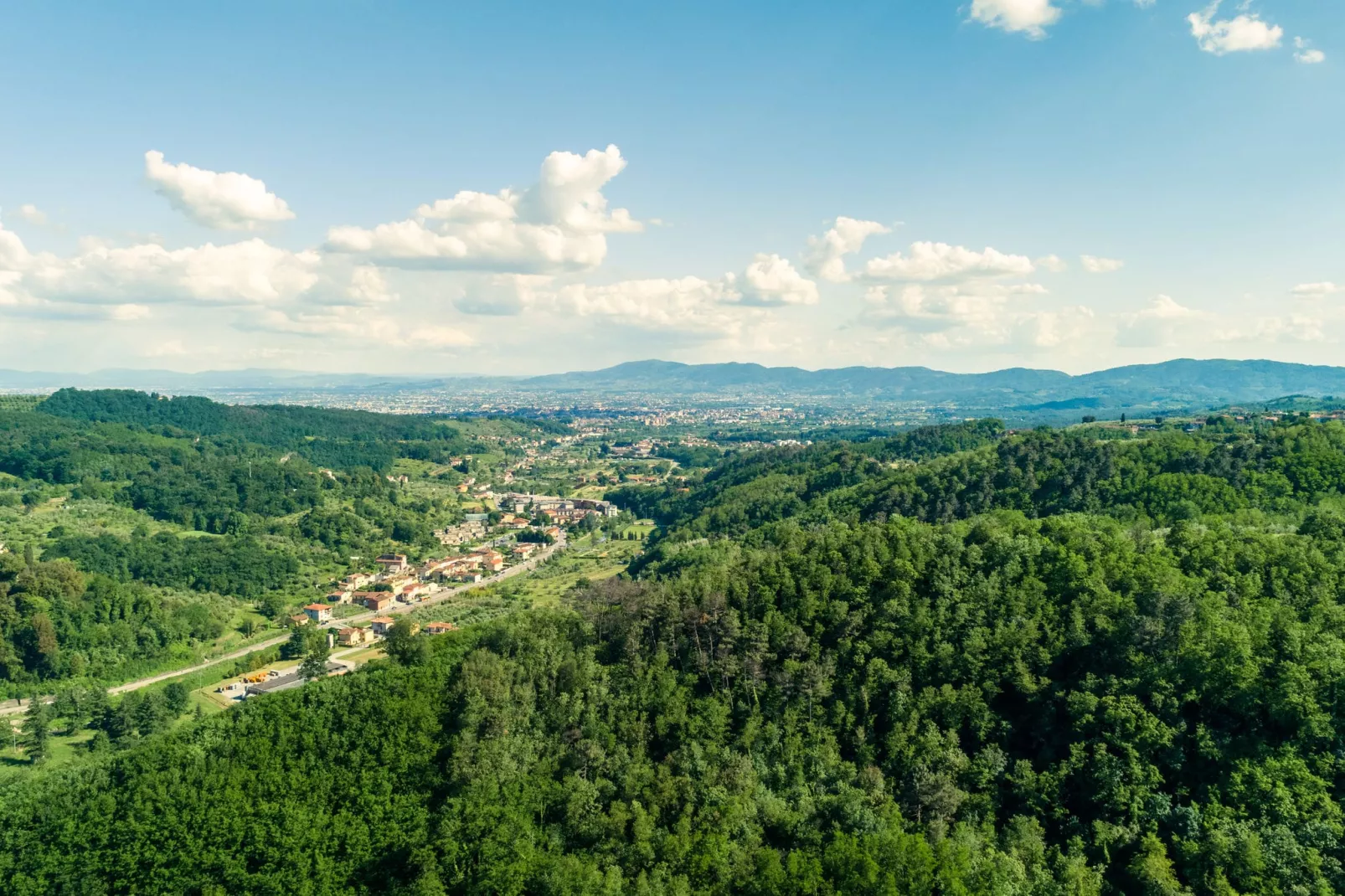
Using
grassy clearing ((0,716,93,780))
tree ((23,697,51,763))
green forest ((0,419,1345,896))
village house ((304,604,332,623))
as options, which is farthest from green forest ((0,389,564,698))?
green forest ((0,419,1345,896))

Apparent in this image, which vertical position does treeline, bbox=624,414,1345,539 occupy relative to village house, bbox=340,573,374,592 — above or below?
above

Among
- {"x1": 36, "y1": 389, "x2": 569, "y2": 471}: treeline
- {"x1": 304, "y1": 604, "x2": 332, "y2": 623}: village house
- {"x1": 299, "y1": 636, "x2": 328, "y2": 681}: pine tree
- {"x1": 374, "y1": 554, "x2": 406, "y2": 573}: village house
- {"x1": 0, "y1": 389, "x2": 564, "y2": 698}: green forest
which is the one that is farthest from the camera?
{"x1": 36, "y1": 389, "x2": 569, "y2": 471}: treeline

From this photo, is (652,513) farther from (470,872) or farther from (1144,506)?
(470,872)

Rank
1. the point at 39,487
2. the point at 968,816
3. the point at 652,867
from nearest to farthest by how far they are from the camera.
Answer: the point at 652,867
the point at 968,816
the point at 39,487

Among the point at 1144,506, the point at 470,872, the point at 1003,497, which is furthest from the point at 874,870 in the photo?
the point at 1003,497

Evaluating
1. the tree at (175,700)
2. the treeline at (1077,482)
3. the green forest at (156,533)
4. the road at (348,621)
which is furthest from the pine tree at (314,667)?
the treeline at (1077,482)

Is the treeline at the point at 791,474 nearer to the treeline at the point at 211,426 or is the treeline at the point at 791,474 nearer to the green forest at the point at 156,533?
the green forest at the point at 156,533

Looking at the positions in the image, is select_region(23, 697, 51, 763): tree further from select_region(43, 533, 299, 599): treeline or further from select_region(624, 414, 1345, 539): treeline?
select_region(624, 414, 1345, 539): treeline
